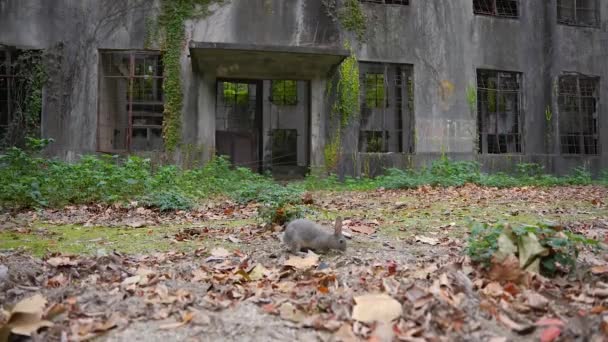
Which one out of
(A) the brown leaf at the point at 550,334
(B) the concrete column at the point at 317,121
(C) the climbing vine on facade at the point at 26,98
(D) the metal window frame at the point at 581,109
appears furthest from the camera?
(D) the metal window frame at the point at 581,109

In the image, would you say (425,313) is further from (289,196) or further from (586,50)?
(586,50)

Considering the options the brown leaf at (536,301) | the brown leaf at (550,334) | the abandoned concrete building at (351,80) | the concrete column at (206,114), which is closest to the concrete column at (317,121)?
the abandoned concrete building at (351,80)

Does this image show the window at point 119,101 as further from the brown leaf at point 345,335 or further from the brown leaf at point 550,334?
the brown leaf at point 550,334

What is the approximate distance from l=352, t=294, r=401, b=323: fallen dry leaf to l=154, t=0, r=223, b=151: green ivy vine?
9619 millimetres

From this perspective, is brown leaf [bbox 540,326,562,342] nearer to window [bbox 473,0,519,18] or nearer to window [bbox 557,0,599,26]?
window [bbox 473,0,519,18]

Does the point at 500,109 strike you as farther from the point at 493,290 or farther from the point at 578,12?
the point at 493,290

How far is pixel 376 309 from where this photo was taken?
228 centimetres

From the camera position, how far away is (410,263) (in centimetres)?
326

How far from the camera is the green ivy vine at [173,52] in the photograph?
444 inches

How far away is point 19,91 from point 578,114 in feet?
50.4

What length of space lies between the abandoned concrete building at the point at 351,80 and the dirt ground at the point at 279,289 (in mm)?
6938

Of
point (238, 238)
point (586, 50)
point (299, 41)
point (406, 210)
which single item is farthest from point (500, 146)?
point (238, 238)

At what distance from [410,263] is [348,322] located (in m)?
1.17

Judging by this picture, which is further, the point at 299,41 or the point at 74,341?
the point at 299,41
